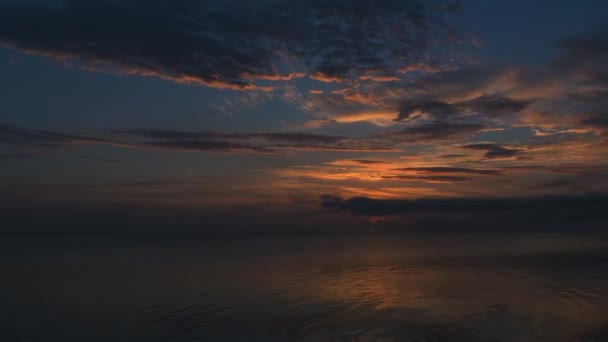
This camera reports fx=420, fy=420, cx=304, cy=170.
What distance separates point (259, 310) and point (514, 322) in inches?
612

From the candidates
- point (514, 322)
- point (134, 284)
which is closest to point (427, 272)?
point (514, 322)

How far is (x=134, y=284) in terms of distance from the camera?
40750 mm

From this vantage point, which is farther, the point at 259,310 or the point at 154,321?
the point at 259,310

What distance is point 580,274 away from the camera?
4531cm

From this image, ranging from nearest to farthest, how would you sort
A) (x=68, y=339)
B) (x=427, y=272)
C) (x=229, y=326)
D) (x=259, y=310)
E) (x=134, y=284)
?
(x=68, y=339)
(x=229, y=326)
(x=259, y=310)
(x=134, y=284)
(x=427, y=272)

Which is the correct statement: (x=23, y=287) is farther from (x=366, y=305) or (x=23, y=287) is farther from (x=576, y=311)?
(x=576, y=311)

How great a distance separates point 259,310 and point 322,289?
9879mm

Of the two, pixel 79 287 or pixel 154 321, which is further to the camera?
pixel 79 287

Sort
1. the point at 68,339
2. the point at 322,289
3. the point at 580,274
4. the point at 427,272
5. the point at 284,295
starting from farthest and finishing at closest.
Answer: the point at 427,272 < the point at 580,274 < the point at 322,289 < the point at 284,295 < the point at 68,339

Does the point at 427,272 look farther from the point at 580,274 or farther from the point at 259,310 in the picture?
the point at 259,310

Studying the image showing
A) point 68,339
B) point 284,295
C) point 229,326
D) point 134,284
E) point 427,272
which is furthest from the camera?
point 427,272

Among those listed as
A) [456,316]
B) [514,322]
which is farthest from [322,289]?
[514,322]

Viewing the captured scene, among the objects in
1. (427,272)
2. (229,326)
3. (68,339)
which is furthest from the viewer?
(427,272)

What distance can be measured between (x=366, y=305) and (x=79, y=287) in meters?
26.3
